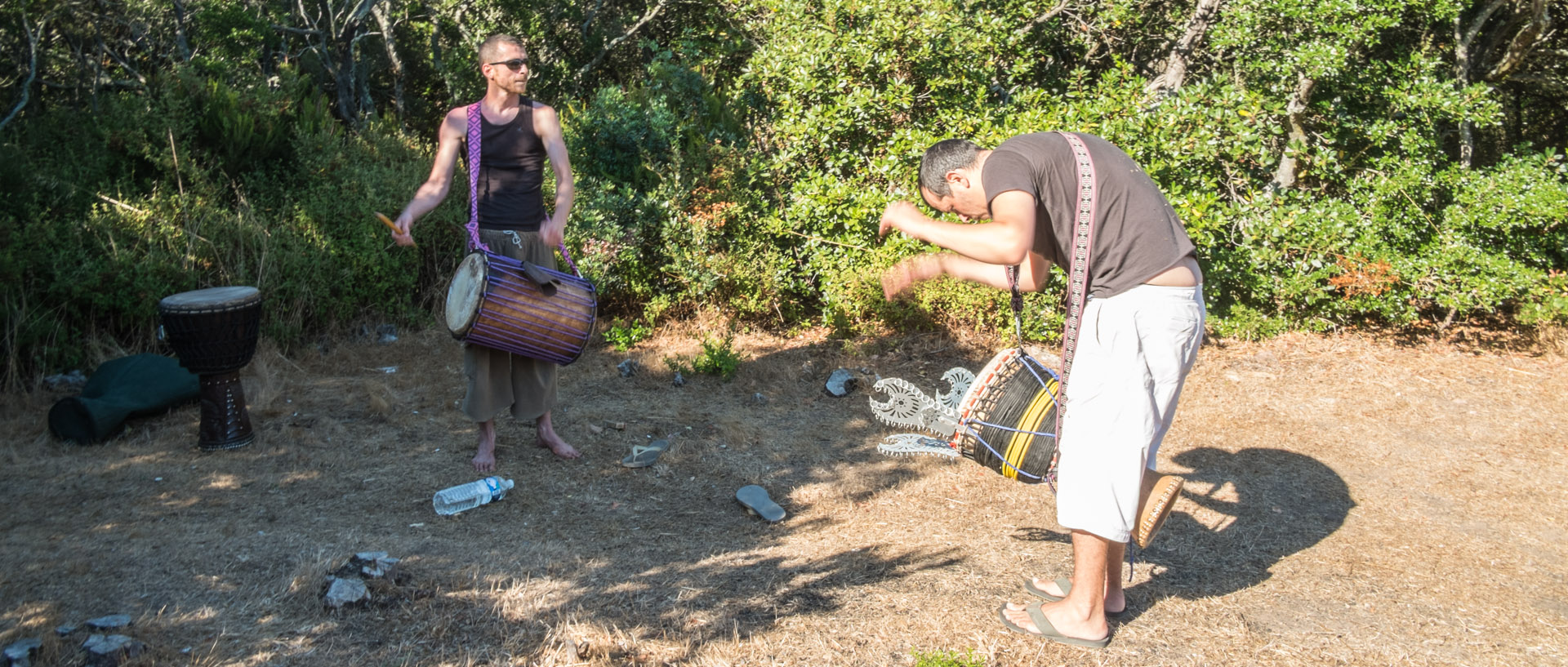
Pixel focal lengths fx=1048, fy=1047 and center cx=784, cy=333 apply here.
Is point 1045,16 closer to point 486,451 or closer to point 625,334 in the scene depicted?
point 625,334

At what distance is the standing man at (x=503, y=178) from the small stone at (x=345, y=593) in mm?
1346

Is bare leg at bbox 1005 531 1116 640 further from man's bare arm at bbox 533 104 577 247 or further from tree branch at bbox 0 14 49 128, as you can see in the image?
tree branch at bbox 0 14 49 128

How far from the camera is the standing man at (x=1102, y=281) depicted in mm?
2943

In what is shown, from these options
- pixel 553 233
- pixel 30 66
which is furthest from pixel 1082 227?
pixel 30 66

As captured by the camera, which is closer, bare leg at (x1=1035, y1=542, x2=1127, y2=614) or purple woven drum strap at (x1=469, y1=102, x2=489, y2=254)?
bare leg at (x1=1035, y1=542, x2=1127, y2=614)

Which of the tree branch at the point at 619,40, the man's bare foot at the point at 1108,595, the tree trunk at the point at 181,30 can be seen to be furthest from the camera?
the tree branch at the point at 619,40

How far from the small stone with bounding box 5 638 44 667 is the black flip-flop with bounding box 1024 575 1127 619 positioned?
9.71 feet

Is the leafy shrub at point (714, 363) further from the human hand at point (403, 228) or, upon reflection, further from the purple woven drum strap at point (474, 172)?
the human hand at point (403, 228)

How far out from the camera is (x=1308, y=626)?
11.1 feet

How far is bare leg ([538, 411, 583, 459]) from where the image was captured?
4.95m

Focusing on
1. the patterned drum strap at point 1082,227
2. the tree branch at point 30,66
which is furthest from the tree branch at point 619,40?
the patterned drum strap at point 1082,227

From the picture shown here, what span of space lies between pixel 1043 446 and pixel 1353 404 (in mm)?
3411

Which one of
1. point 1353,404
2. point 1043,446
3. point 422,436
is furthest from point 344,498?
point 1353,404

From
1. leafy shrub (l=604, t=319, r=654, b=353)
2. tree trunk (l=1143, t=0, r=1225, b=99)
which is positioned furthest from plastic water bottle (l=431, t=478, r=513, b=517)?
tree trunk (l=1143, t=0, r=1225, b=99)
